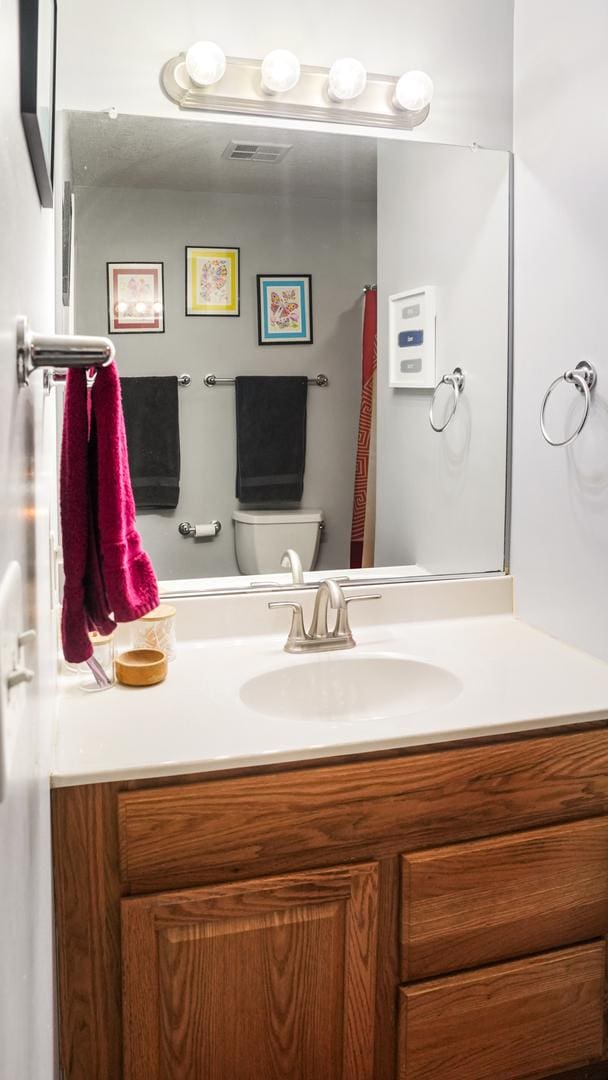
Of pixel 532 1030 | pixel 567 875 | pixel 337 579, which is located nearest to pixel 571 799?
pixel 567 875

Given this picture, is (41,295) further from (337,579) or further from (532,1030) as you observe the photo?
(532,1030)

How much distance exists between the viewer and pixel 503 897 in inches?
56.3

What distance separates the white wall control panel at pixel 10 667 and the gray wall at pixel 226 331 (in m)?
1.15

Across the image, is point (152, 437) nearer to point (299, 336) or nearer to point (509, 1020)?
point (299, 336)

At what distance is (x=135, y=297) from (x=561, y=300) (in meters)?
0.83

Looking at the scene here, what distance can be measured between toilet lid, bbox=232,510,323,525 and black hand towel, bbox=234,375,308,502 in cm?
3

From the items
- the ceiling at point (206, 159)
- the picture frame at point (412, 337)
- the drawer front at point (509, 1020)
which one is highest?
the ceiling at point (206, 159)

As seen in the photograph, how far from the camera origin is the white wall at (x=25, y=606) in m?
0.59

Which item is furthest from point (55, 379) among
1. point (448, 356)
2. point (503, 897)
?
point (503, 897)

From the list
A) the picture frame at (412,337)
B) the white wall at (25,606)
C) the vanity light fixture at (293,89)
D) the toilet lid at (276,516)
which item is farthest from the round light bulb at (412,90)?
the white wall at (25,606)

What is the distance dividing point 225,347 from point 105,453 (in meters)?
0.85

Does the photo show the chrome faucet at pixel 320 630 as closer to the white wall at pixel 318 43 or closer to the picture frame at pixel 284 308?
the picture frame at pixel 284 308

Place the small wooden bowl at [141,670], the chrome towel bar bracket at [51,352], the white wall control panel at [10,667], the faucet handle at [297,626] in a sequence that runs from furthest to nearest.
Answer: the faucet handle at [297,626] → the small wooden bowl at [141,670] → the chrome towel bar bracket at [51,352] → the white wall control panel at [10,667]

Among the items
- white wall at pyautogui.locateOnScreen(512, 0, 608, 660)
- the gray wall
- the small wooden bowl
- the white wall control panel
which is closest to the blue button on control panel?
the gray wall
